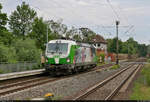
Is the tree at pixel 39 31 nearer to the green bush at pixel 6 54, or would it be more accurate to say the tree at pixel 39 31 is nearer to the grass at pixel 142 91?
the green bush at pixel 6 54

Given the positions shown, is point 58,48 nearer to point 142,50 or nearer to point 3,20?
point 3,20

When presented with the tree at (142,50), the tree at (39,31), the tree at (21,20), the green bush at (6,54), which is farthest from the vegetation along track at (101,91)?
the tree at (142,50)

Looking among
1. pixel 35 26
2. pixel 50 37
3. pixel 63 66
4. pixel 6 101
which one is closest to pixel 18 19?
pixel 35 26

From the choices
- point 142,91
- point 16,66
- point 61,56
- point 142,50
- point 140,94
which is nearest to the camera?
point 140,94

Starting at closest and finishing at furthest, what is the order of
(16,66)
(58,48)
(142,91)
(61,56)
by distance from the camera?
(142,91) → (61,56) → (58,48) → (16,66)

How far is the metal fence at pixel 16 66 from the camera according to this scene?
20.5 metres

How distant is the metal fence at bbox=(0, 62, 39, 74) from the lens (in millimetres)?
20550

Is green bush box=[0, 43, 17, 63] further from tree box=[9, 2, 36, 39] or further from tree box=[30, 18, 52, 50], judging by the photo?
tree box=[9, 2, 36, 39]

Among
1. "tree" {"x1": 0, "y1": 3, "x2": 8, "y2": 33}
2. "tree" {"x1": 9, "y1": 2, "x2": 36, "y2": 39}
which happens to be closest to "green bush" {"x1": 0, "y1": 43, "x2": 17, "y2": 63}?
"tree" {"x1": 0, "y1": 3, "x2": 8, "y2": 33}

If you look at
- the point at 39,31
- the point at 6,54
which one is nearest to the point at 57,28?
the point at 39,31

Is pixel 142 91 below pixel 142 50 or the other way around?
below

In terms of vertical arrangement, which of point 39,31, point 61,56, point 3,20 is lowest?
point 61,56

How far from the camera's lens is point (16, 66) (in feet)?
72.8

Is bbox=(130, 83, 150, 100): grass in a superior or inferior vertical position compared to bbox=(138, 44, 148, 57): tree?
inferior
